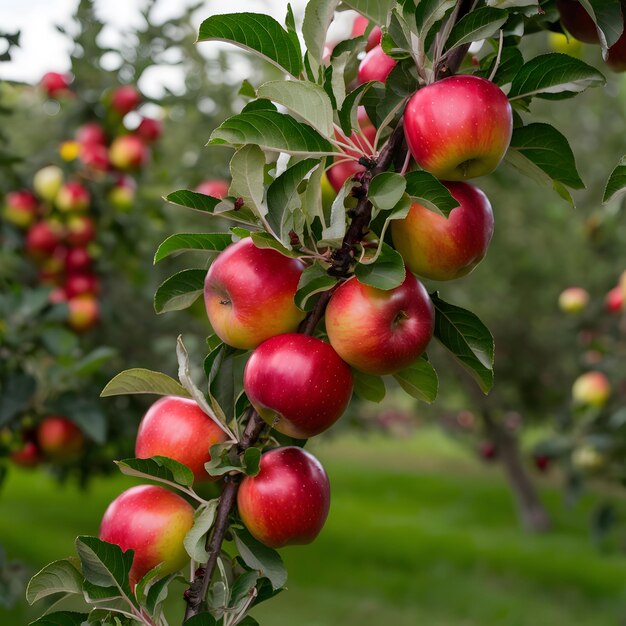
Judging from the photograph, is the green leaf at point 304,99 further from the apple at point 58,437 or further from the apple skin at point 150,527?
the apple at point 58,437

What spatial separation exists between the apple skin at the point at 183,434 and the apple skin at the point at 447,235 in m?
0.29

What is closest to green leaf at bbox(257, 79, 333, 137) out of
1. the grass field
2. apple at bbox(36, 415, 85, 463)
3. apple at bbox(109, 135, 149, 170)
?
apple at bbox(36, 415, 85, 463)

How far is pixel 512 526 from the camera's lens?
23.6 feet

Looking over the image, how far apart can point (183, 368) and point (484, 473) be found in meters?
11.0

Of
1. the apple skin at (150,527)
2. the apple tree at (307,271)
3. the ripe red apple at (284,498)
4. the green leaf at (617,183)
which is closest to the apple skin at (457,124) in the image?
the apple tree at (307,271)

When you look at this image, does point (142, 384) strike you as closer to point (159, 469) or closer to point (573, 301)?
point (159, 469)

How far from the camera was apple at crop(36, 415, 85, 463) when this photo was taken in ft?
7.03

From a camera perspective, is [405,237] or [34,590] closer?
[34,590]

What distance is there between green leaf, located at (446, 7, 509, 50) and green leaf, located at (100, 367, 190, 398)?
1.57 feet

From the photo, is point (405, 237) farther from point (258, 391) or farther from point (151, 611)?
point (151, 611)

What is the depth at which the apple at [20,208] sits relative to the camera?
2.63m

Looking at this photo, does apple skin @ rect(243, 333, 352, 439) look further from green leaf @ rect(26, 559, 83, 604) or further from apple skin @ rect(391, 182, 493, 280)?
green leaf @ rect(26, 559, 83, 604)

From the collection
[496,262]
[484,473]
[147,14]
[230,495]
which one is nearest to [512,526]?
[496,262]

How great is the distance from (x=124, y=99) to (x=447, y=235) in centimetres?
216
